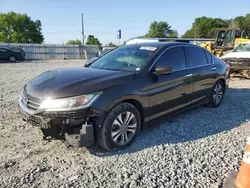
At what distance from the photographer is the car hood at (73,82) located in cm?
312

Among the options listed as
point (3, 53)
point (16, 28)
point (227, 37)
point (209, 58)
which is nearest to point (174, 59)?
point (209, 58)

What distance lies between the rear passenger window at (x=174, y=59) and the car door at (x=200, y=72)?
221mm

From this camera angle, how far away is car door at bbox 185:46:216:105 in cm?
482

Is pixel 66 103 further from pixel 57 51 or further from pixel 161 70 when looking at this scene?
pixel 57 51

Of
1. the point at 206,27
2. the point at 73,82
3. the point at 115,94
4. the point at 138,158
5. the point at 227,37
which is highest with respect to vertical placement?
the point at 206,27

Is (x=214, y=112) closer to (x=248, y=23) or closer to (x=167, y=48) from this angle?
(x=167, y=48)

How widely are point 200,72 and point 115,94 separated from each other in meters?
2.49

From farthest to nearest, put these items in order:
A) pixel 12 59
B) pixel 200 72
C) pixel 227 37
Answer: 1. pixel 12 59
2. pixel 227 37
3. pixel 200 72

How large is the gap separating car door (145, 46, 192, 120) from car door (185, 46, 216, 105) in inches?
8.7

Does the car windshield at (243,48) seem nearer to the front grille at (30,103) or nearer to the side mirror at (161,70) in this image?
the side mirror at (161,70)

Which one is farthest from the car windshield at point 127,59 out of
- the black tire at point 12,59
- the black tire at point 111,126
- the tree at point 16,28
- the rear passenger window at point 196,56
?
the tree at point 16,28

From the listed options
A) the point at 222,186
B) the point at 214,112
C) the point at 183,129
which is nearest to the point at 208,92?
the point at 214,112

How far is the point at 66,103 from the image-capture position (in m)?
3.03

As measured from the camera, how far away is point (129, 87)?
3479 millimetres
